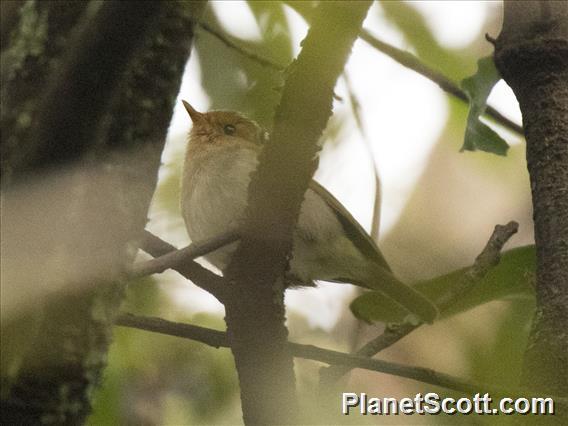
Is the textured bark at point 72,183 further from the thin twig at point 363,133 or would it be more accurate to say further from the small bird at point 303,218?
the small bird at point 303,218

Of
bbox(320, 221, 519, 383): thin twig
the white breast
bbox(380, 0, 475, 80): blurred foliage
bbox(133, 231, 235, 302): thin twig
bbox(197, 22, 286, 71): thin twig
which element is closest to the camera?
bbox(133, 231, 235, 302): thin twig

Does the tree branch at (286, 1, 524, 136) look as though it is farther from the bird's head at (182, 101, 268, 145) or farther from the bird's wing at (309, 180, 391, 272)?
the bird's head at (182, 101, 268, 145)

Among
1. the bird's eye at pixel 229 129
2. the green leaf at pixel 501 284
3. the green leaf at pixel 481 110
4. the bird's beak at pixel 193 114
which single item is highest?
the bird's beak at pixel 193 114

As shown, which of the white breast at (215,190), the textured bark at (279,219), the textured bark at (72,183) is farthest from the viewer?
the white breast at (215,190)

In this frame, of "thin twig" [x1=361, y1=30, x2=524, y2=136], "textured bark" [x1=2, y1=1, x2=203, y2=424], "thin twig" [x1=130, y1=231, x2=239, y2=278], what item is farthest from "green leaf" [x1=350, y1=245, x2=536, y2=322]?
"textured bark" [x1=2, y1=1, x2=203, y2=424]

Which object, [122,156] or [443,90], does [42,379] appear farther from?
[443,90]

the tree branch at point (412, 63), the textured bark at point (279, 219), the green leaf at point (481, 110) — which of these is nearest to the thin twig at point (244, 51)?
the tree branch at point (412, 63)

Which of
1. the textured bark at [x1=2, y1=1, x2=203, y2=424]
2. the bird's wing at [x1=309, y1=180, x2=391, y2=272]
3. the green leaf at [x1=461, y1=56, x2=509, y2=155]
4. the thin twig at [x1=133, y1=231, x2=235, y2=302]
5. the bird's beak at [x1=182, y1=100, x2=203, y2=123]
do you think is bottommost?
the textured bark at [x1=2, y1=1, x2=203, y2=424]
